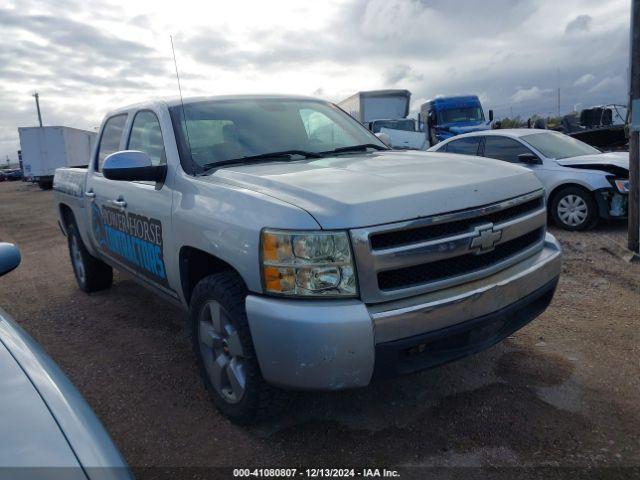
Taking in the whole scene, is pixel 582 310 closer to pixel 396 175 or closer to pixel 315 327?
pixel 396 175

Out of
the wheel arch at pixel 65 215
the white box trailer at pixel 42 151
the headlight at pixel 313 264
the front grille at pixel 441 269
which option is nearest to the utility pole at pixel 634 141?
the front grille at pixel 441 269

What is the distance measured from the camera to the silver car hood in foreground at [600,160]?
7.25 m

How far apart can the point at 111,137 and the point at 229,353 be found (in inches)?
108

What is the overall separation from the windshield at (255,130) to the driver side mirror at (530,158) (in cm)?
456

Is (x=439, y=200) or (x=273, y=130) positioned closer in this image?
(x=439, y=200)

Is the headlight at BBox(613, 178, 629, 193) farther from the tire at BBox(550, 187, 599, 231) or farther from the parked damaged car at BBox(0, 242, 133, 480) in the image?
the parked damaged car at BBox(0, 242, 133, 480)

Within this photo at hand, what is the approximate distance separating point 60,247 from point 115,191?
5.51 m

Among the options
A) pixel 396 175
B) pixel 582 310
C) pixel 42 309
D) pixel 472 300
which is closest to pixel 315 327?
pixel 472 300

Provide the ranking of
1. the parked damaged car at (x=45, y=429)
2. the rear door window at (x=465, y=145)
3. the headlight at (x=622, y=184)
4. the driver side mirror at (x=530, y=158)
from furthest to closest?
the rear door window at (x=465, y=145) < the driver side mirror at (x=530, y=158) < the headlight at (x=622, y=184) < the parked damaged car at (x=45, y=429)

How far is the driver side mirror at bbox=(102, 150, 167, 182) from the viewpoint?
3.11 m

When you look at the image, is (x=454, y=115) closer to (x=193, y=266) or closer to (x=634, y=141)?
(x=634, y=141)

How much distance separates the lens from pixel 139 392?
10.9 feet

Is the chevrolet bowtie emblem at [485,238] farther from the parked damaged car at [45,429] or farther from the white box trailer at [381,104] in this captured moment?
the white box trailer at [381,104]

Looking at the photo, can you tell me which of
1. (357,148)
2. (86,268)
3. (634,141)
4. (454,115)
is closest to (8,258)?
(357,148)
